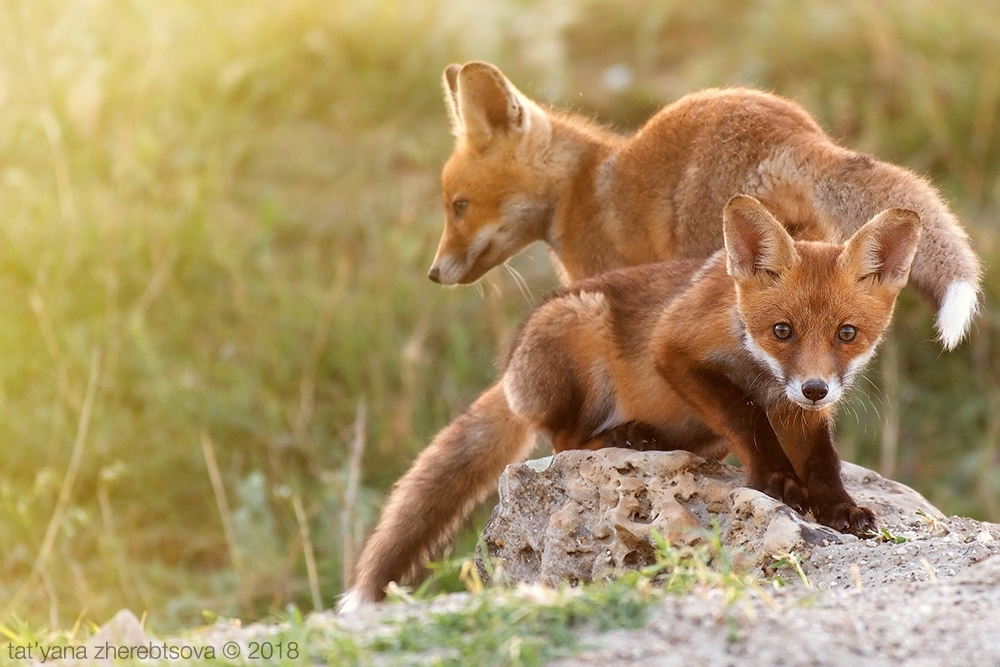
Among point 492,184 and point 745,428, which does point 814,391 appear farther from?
point 492,184

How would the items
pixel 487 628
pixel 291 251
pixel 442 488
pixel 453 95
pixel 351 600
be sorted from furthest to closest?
1. pixel 291 251
2. pixel 453 95
3. pixel 442 488
4. pixel 351 600
5. pixel 487 628

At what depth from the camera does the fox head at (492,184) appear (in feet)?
20.8

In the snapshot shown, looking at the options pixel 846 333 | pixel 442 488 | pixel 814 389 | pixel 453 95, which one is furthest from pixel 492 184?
pixel 814 389

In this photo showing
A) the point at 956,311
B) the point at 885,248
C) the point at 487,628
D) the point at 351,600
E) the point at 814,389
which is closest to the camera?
the point at 487,628

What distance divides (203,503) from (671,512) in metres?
5.06

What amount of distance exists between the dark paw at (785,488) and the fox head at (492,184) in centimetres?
263

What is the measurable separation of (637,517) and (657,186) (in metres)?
1.92

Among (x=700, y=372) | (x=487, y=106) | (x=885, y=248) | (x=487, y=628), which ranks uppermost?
(x=487, y=106)

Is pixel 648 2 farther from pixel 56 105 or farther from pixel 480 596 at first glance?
pixel 480 596

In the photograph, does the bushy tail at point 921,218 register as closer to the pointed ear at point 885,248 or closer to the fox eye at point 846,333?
the pointed ear at point 885,248

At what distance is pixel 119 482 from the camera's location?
8.34 m

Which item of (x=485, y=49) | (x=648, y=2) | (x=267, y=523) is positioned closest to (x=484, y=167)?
(x=267, y=523)

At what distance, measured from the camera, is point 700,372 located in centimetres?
429

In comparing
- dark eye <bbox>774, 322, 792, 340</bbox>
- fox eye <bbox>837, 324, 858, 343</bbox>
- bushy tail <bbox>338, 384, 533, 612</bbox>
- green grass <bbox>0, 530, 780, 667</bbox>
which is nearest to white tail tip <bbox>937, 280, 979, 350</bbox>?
fox eye <bbox>837, 324, 858, 343</bbox>
